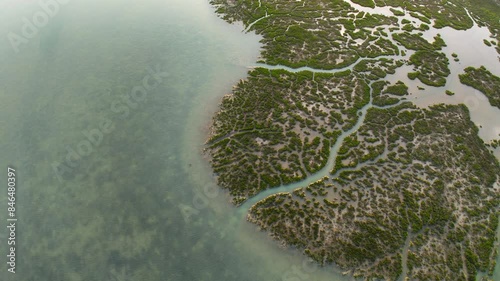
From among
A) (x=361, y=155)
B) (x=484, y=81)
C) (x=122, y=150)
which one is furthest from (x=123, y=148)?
(x=484, y=81)

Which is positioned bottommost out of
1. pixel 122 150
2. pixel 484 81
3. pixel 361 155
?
pixel 122 150

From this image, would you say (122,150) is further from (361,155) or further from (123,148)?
(361,155)

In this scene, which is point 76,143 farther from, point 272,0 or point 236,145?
point 272,0

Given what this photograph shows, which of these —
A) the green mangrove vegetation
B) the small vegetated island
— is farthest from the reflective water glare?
the green mangrove vegetation

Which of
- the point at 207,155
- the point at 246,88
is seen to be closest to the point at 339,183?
the point at 207,155

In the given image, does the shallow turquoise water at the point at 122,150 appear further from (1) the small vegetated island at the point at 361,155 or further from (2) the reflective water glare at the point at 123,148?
(1) the small vegetated island at the point at 361,155

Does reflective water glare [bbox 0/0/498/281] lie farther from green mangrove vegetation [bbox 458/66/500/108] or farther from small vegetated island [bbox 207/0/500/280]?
green mangrove vegetation [bbox 458/66/500/108]

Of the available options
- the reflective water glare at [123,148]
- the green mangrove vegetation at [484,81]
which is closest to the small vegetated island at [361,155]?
the green mangrove vegetation at [484,81]
